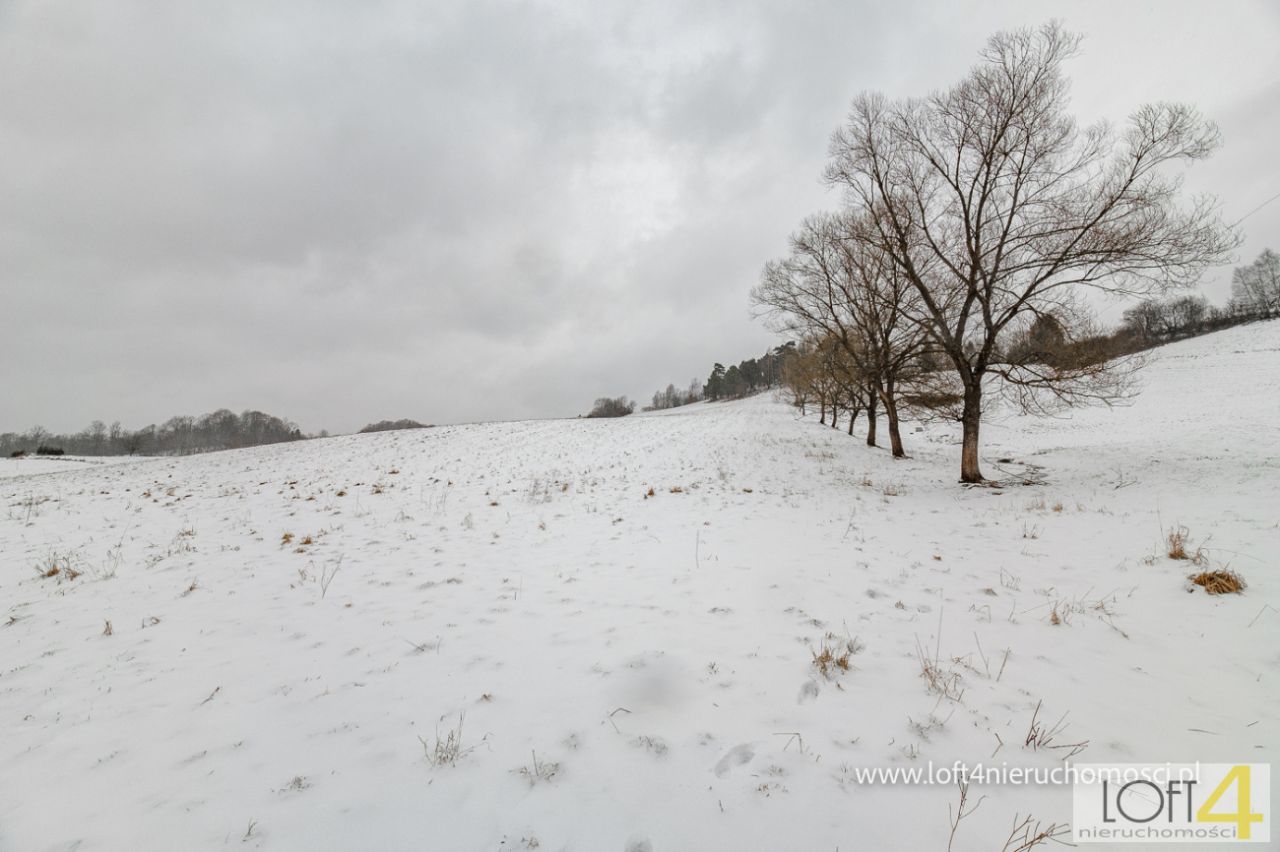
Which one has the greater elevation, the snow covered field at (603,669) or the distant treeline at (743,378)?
the distant treeline at (743,378)

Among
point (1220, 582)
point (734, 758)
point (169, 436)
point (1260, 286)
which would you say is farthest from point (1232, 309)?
point (169, 436)

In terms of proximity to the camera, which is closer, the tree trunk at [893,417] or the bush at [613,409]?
the tree trunk at [893,417]

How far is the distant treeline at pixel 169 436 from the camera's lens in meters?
83.1

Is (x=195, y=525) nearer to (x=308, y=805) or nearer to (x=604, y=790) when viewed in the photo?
(x=308, y=805)

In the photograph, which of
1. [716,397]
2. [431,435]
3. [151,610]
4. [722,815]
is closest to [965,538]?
[722,815]

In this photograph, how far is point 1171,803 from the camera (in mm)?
2502

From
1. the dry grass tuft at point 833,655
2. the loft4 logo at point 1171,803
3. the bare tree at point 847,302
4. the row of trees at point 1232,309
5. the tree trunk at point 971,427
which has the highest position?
the row of trees at point 1232,309

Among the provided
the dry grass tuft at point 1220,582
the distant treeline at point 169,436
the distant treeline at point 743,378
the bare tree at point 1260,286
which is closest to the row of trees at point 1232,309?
the bare tree at point 1260,286

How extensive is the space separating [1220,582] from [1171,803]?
11.9 feet

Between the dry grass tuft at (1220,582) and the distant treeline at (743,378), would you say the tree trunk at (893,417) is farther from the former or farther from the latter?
the distant treeline at (743,378)

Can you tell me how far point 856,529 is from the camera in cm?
761

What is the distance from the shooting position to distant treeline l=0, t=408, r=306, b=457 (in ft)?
273

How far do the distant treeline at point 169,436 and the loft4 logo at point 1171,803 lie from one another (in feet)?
325

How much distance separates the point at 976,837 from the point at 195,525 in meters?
11.9
